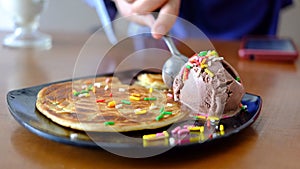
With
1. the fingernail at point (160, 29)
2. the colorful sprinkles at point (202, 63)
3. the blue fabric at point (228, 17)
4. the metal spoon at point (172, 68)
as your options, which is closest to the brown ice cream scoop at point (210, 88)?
the colorful sprinkles at point (202, 63)

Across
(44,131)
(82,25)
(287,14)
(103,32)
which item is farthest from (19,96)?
(287,14)

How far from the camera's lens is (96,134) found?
1.98 feet

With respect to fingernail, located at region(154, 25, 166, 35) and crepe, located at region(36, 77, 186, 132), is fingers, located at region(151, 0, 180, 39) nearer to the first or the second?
fingernail, located at region(154, 25, 166, 35)

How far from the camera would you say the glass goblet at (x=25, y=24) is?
4.11 ft

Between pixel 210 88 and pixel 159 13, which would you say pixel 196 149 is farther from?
pixel 159 13

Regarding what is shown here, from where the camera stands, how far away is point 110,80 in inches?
34.8

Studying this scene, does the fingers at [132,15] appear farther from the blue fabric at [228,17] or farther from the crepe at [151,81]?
the blue fabric at [228,17]

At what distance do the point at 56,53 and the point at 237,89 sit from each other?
62 centimetres

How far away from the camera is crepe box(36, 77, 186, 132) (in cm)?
63

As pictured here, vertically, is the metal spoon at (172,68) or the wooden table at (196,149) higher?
the metal spoon at (172,68)

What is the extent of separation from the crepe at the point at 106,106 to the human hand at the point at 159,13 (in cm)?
19

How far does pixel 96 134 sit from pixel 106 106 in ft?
0.37

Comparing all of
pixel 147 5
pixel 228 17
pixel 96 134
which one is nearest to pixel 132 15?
pixel 147 5

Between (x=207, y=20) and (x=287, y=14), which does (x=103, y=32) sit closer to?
(x=207, y=20)
